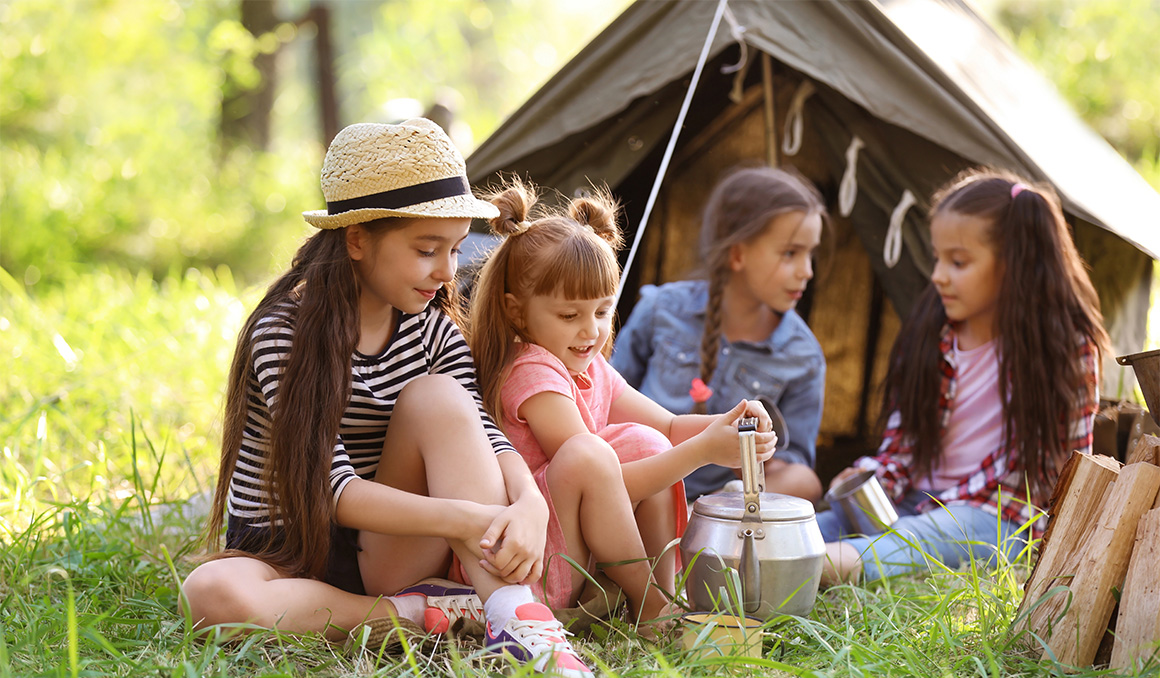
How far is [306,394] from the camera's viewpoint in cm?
158

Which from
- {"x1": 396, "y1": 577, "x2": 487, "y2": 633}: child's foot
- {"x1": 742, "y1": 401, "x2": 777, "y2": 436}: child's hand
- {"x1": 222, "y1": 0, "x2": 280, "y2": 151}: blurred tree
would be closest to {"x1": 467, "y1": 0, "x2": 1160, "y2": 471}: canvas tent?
{"x1": 742, "y1": 401, "x2": 777, "y2": 436}: child's hand

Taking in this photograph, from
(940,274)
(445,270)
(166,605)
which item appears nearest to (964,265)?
(940,274)

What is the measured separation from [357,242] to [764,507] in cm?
83

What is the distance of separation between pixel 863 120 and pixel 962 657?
1.74 metres

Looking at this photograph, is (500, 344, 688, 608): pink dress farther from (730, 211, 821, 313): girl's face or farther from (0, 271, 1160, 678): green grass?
(730, 211, 821, 313): girl's face

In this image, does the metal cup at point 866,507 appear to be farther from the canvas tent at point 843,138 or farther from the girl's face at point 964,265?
the canvas tent at point 843,138

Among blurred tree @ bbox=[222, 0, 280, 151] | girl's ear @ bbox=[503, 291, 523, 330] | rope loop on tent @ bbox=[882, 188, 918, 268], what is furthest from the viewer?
blurred tree @ bbox=[222, 0, 280, 151]

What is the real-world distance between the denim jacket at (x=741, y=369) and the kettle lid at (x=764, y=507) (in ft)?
3.44

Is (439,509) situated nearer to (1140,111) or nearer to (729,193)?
(729,193)

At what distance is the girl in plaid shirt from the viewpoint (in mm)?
2258

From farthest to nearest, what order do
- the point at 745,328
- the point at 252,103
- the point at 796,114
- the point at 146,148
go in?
the point at 146,148 → the point at 252,103 → the point at 796,114 → the point at 745,328

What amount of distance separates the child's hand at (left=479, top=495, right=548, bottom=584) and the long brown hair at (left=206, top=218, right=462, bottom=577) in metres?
0.28

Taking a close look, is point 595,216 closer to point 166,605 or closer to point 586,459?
point 586,459

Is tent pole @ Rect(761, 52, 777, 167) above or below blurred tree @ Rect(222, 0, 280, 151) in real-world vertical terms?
below
